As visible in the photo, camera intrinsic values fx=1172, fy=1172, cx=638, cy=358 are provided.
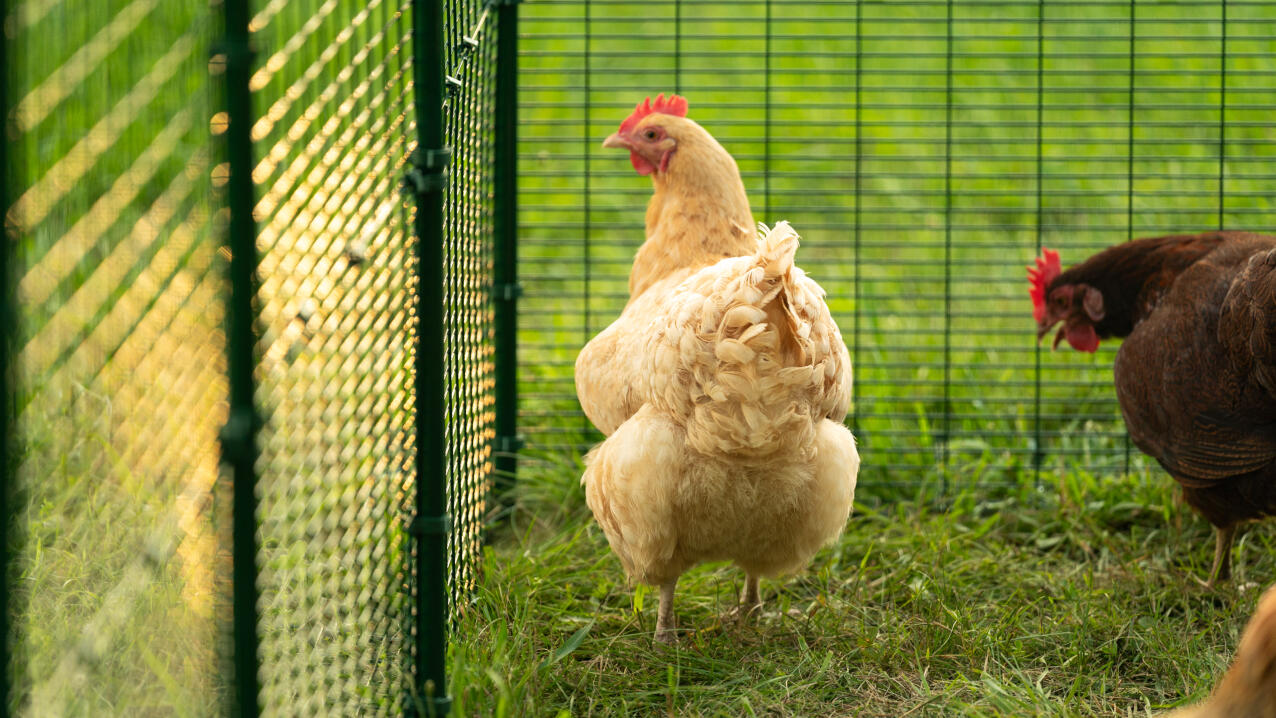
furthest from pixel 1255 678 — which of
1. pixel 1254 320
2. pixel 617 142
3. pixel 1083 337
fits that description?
pixel 617 142

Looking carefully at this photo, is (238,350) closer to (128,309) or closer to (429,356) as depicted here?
(128,309)

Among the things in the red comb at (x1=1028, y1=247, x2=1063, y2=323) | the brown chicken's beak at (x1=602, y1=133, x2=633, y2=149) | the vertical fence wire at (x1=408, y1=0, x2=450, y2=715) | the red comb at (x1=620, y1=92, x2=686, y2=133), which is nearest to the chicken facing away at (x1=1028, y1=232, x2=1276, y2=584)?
the red comb at (x1=1028, y1=247, x2=1063, y2=323)

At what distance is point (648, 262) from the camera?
3.60 meters

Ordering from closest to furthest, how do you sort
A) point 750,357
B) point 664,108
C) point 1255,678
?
point 1255,678 → point 750,357 → point 664,108

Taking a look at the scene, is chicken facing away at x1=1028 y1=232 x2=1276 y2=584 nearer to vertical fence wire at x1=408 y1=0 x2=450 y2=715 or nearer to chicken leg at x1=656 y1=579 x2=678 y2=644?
chicken leg at x1=656 y1=579 x2=678 y2=644

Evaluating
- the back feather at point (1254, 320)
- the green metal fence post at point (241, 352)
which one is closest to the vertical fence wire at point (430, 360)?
the green metal fence post at point (241, 352)

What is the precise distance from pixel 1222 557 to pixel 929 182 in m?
3.82

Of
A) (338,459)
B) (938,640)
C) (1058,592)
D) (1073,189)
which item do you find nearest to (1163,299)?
(1058,592)

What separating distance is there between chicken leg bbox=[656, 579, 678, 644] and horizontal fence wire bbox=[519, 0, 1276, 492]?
1209mm

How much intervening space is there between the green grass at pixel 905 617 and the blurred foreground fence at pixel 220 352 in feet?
1.55

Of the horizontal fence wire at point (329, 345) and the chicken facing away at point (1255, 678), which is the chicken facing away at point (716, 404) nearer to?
the horizontal fence wire at point (329, 345)

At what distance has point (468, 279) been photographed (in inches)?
138

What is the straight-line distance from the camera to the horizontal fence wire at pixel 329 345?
6.44 feet

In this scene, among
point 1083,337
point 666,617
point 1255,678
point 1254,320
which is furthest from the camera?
point 1083,337
